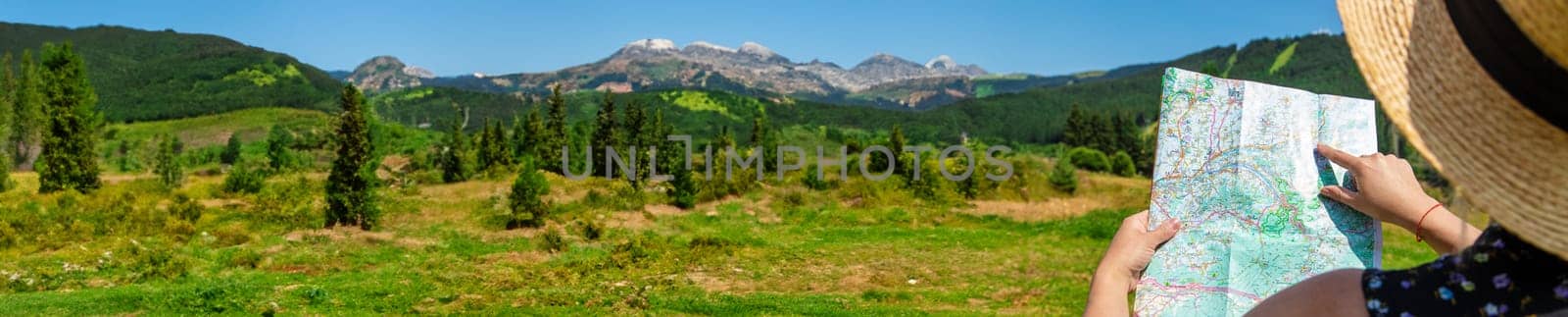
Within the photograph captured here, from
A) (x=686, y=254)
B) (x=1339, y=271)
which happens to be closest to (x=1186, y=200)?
(x=1339, y=271)

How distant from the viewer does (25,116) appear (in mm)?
30781

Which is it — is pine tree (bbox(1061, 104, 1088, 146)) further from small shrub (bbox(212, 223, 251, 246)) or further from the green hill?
the green hill

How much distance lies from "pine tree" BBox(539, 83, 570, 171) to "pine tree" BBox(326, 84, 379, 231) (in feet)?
41.7

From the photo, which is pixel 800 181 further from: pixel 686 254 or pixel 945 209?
pixel 686 254

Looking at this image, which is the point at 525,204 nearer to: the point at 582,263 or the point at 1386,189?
the point at 582,263

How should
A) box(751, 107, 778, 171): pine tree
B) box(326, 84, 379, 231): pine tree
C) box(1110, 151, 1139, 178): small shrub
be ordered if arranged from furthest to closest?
box(1110, 151, 1139, 178): small shrub
box(751, 107, 778, 171): pine tree
box(326, 84, 379, 231): pine tree

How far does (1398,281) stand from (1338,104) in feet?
2.00

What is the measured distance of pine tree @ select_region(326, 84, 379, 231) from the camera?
47.9 feet

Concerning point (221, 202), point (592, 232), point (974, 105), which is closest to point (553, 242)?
point (592, 232)

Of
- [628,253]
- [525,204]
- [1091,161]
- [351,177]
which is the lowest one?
[628,253]

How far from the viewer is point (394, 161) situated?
33.1m

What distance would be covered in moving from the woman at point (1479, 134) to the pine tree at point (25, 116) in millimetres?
38262

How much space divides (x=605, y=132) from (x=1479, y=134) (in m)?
25.2

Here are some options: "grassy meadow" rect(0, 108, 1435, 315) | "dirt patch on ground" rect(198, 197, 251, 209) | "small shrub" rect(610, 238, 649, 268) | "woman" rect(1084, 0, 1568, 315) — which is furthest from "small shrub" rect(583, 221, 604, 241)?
"woman" rect(1084, 0, 1568, 315)
